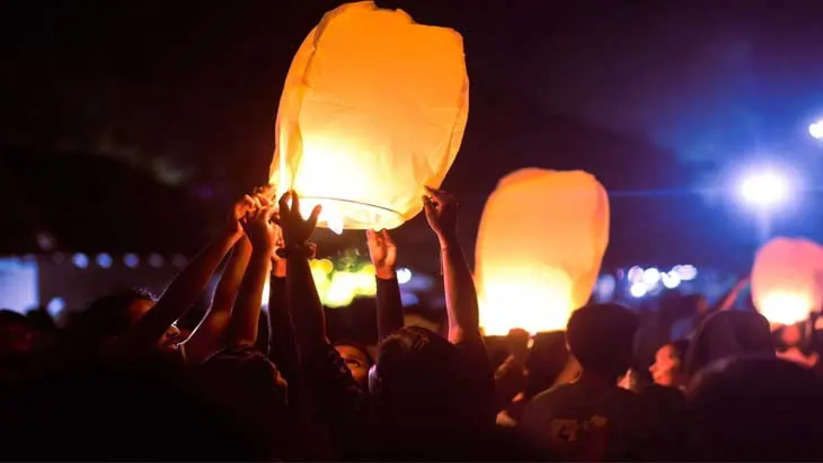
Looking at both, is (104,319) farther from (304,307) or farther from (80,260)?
(80,260)

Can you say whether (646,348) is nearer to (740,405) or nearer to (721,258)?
(740,405)

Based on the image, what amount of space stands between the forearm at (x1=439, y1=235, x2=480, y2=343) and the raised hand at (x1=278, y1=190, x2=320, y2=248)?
2.15 feet

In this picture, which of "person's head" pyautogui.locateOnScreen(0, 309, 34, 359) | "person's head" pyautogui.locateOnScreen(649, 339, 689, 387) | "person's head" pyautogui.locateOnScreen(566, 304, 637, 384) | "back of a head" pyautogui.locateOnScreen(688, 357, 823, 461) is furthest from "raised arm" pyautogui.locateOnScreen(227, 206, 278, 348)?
"person's head" pyautogui.locateOnScreen(649, 339, 689, 387)

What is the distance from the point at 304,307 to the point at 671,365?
2.96 meters

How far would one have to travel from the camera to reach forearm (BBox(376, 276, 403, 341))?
3.70 meters

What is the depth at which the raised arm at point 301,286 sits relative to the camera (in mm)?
2875

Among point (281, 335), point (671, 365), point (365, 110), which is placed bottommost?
point (671, 365)

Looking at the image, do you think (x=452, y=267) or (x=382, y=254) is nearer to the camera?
(x=452, y=267)

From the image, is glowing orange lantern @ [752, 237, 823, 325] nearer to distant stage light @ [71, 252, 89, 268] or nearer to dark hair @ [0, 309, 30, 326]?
dark hair @ [0, 309, 30, 326]

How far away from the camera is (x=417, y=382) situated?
8.84ft

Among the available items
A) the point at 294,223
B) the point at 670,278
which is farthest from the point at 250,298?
the point at 670,278

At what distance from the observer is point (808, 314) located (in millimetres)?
6266

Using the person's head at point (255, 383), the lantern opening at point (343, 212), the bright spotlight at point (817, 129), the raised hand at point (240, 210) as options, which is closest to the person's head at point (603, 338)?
the lantern opening at point (343, 212)

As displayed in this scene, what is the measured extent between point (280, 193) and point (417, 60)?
27.5 inches
